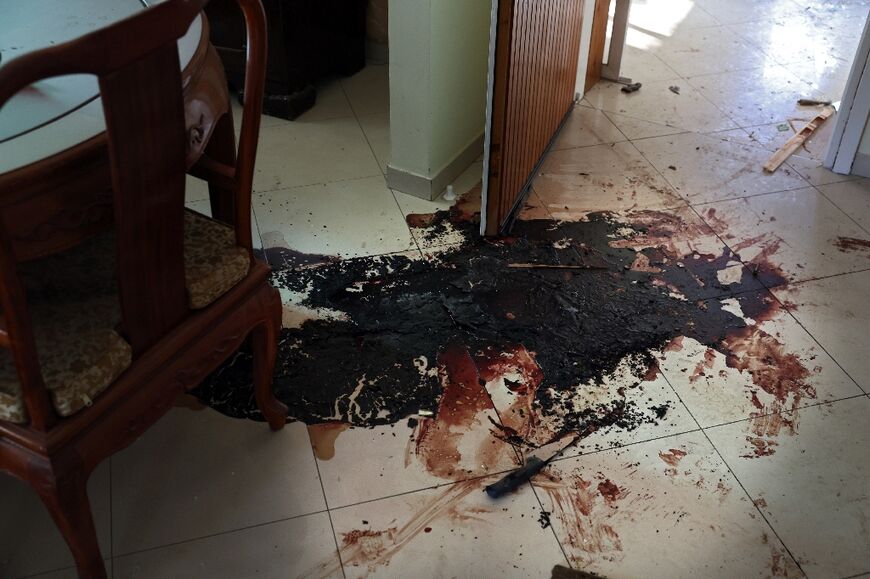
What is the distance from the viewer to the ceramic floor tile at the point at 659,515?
1617 millimetres

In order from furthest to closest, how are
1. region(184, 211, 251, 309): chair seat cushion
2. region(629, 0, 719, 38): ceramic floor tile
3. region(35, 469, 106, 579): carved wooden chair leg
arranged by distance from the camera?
region(629, 0, 719, 38): ceramic floor tile, region(184, 211, 251, 309): chair seat cushion, region(35, 469, 106, 579): carved wooden chair leg

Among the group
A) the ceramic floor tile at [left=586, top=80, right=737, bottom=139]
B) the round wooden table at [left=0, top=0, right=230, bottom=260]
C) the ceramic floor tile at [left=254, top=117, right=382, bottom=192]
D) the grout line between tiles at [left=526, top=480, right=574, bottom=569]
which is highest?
the round wooden table at [left=0, top=0, right=230, bottom=260]

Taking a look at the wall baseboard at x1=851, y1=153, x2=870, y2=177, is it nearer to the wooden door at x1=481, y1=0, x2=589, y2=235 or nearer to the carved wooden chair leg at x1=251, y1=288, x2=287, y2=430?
the wooden door at x1=481, y1=0, x2=589, y2=235

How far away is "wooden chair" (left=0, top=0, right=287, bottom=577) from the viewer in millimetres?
1080

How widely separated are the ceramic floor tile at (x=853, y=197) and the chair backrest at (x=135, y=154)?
7.52 ft

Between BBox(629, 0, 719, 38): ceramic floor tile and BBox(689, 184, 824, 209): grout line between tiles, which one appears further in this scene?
BBox(629, 0, 719, 38): ceramic floor tile

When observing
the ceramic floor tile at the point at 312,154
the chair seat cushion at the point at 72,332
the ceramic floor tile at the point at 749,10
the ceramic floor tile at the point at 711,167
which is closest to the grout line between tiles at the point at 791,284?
the ceramic floor tile at the point at 711,167

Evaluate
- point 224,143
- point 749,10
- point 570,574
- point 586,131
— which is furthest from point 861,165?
point 224,143

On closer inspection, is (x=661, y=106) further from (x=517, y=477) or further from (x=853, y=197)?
(x=517, y=477)

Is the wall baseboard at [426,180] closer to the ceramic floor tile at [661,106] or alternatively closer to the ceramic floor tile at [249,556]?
the ceramic floor tile at [661,106]

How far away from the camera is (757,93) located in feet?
11.3

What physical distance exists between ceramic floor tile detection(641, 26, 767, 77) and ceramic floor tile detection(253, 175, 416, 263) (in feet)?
5.76

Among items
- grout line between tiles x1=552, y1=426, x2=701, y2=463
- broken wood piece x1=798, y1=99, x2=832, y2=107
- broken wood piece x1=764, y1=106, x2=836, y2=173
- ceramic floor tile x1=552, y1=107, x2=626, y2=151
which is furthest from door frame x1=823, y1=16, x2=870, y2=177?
grout line between tiles x1=552, y1=426, x2=701, y2=463

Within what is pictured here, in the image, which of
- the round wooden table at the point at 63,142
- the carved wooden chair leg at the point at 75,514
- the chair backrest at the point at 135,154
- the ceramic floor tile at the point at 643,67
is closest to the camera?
the chair backrest at the point at 135,154
